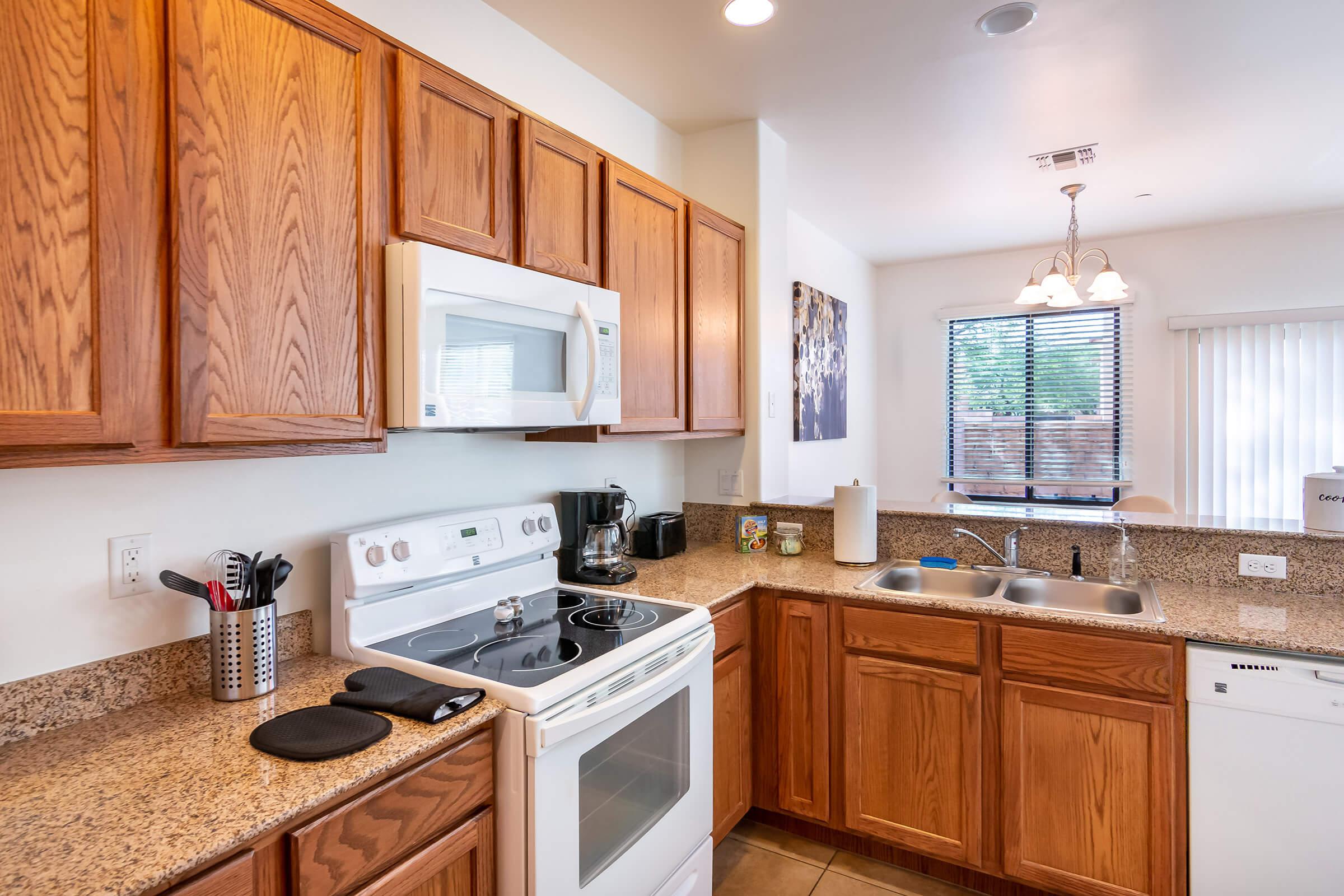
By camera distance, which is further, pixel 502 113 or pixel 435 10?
pixel 435 10

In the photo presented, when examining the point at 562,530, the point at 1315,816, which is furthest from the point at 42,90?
the point at 1315,816

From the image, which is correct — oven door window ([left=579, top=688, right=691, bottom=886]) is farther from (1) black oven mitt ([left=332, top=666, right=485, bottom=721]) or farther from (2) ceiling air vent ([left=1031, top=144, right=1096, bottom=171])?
→ (2) ceiling air vent ([left=1031, top=144, right=1096, bottom=171])

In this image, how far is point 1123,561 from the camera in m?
2.21

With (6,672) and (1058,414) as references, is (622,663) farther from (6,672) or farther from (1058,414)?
(1058,414)

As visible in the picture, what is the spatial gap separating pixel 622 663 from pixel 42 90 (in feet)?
4.45

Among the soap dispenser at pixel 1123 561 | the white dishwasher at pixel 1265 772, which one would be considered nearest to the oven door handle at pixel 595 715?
the white dishwasher at pixel 1265 772

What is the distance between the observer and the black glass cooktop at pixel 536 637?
4.93 ft

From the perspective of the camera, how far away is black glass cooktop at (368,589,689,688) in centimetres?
150

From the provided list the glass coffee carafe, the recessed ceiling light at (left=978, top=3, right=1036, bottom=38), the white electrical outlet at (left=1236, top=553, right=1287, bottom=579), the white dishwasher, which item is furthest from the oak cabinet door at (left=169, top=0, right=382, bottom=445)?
the white electrical outlet at (left=1236, top=553, right=1287, bottom=579)

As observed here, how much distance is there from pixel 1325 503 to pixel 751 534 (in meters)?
1.75

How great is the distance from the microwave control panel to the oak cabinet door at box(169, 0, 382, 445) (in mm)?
677

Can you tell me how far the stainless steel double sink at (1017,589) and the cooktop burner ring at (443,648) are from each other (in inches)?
47.3

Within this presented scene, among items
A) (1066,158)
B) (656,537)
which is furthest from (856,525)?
(1066,158)

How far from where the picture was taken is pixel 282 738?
1161 mm
